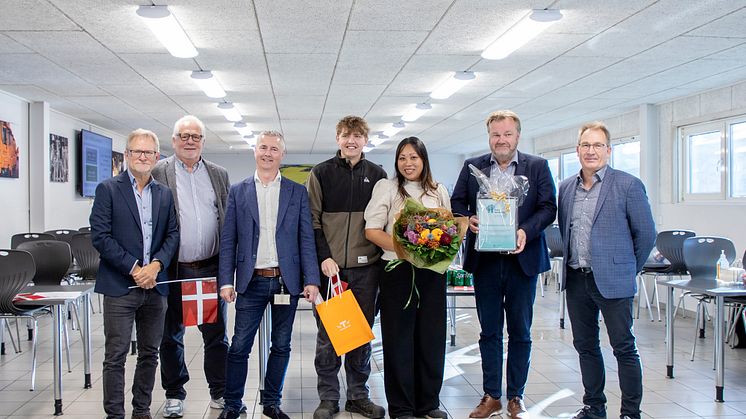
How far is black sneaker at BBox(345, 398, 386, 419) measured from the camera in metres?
3.86

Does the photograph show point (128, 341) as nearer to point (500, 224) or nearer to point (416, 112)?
point (500, 224)

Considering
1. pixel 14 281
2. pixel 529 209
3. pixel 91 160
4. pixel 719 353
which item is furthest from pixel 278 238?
pixel 91 160

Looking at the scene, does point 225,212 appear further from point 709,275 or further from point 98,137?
point 98,137

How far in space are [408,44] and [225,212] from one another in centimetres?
270

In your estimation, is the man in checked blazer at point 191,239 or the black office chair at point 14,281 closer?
the man in checked blazer at point 191,239

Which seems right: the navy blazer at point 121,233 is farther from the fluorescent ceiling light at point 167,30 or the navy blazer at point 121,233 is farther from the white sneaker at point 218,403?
the fluorescent ceiling light at point 167,30

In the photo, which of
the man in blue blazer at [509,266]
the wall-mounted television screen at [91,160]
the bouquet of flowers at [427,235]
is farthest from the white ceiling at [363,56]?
the bouquet of flowers at [427,235]

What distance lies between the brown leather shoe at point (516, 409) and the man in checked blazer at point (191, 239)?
174 centimetres

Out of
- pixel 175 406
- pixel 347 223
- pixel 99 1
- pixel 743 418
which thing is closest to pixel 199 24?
pixel 99 1

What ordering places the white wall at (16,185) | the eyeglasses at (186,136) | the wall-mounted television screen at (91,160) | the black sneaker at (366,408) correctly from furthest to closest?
the wall-mounted television screen at (91,160) → the white wall at (16,185) → the black sneaker at (366,408) → the eyeglasses at (186,136)

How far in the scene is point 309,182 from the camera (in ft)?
12.7

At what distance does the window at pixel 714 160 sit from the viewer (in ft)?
25.1

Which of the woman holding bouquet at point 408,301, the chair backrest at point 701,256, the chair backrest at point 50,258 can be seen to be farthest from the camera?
the chair backrest at point 701,256

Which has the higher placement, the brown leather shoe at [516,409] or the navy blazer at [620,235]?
the navy blazer at [620,235]
